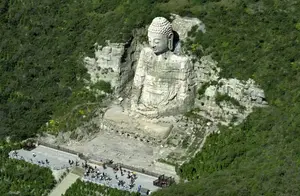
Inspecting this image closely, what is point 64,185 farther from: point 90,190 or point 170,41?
point 170,41

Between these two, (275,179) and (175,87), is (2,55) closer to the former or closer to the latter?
(175,87)

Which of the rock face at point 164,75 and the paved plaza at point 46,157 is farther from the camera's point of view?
the rock face at point 164,75

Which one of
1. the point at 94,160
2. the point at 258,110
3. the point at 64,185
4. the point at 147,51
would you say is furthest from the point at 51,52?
the point at 258,110

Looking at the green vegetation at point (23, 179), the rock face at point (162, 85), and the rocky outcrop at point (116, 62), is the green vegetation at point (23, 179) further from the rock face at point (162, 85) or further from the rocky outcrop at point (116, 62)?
the rocky outcrop at point (116, 62)

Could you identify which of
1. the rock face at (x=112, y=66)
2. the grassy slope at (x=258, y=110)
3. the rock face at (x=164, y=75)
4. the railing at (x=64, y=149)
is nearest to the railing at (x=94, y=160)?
the railing at (x=64, y=149)

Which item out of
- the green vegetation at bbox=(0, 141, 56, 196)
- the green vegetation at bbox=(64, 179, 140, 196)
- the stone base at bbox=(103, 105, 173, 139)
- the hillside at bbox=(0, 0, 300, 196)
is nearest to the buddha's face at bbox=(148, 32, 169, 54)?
the hillside at bbox=(0, 0, 300, 196)

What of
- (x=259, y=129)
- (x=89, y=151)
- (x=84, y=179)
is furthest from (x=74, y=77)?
(x=259, y=129)
